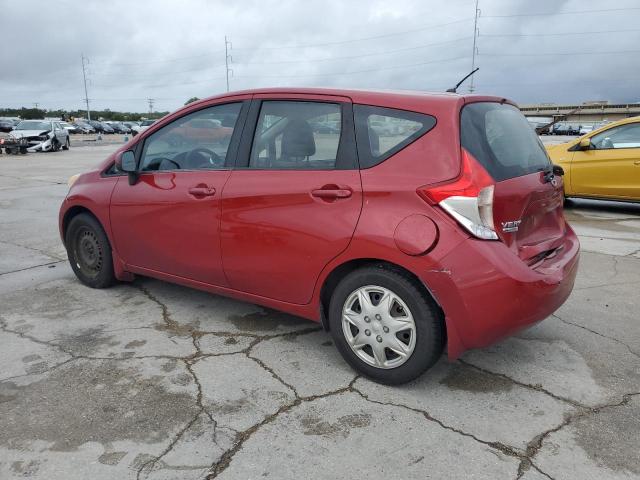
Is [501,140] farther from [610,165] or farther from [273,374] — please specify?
[610,165]

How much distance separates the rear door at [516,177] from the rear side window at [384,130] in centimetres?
25

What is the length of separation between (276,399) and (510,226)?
1585 millimetres

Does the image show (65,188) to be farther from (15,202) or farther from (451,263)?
(451,263)

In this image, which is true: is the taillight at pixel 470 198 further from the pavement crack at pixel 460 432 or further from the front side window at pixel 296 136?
the pavement crack at pixel 460 432

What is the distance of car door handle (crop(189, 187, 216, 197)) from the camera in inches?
142

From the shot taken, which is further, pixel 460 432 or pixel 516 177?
pixel 516 177

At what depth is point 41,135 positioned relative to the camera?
26484 millimetres

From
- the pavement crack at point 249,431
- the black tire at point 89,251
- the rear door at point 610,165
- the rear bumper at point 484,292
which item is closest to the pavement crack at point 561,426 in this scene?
the rear bumper at point 484,292

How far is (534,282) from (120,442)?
2.22 metres

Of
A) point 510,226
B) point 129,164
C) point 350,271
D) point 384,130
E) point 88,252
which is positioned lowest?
point 88,252

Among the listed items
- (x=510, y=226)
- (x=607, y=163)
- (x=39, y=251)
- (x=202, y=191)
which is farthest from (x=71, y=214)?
(x=607, y=163)

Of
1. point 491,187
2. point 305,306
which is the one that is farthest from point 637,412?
point 305,306

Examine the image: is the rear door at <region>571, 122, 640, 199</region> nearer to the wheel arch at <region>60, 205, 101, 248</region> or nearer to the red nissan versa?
the red nissan versa

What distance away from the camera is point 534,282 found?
2.79 metres
